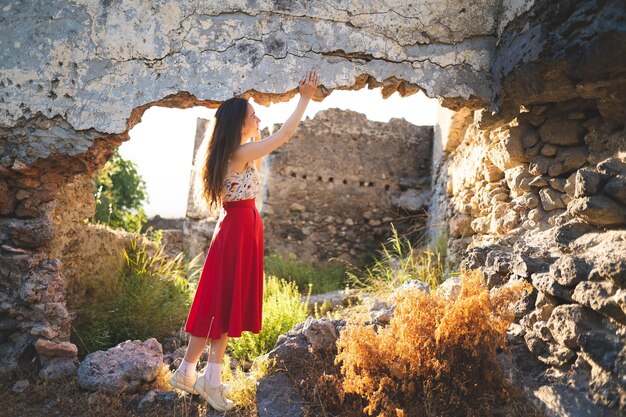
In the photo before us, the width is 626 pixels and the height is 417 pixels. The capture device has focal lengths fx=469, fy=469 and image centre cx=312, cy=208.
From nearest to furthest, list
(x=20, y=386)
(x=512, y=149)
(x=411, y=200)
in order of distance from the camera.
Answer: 1. (x=20, y=386)
2. (x=512, y=149)
3. (x=411, y=200)

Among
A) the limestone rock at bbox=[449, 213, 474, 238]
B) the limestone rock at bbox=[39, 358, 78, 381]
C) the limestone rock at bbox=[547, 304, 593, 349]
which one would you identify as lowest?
the limestone rock at bbox=[39, 358, 78, 381]

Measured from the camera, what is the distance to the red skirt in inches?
104

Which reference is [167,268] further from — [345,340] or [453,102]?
[453,102]

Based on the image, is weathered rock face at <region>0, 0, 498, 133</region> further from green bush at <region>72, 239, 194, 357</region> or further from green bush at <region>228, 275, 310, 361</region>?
green bush at <region>228, 275, 310, 361</region>

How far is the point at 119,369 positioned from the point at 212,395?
2.53ft

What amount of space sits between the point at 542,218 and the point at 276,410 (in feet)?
6.99

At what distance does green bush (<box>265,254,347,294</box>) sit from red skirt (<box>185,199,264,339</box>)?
4237 mm

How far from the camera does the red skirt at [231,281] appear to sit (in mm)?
2631

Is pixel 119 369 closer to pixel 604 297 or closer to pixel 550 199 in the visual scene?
pixel 604 297

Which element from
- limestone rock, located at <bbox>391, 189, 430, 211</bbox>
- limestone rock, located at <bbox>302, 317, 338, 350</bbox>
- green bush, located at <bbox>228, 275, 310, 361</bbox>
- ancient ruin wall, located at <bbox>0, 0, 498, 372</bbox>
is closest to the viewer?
limestone rock, located at <bbox>302, 317, 338, 350</bbox>

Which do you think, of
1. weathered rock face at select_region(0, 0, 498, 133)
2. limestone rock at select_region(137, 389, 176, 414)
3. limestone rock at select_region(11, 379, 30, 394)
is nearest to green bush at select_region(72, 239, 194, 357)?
limestone rock at select_region(11, 379, 30, 394)

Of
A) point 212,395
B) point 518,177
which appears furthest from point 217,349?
point 518,177

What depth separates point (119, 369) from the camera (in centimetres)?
298

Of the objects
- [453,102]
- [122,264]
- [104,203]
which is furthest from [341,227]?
[453,102]
